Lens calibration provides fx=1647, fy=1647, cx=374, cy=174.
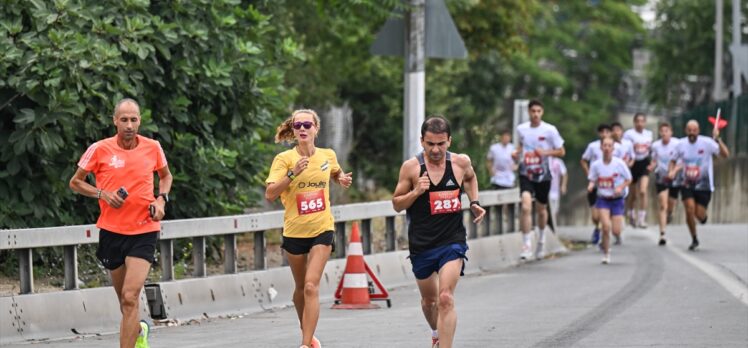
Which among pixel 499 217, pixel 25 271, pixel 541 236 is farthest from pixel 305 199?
pixel 541 236

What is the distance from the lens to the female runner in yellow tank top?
38.3 ft

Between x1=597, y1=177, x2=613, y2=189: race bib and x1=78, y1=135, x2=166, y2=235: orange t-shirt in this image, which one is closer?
x1=78, y1=135, x2=166, y2=235: orange t-shirt

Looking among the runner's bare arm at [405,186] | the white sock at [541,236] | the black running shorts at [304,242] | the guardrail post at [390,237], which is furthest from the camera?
the white sock at [541,236]

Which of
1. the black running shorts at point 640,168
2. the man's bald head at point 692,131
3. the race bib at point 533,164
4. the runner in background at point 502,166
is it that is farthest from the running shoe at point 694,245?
the black running shorts at point 640,168

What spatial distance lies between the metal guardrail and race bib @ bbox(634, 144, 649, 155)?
24.9 ft

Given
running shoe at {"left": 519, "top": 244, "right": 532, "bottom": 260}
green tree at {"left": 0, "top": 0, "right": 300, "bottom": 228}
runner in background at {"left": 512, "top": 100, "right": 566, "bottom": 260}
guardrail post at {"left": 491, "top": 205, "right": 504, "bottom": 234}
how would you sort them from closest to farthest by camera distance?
1. green tree at {"left": 0, "top": 0, "right": 300, "bottom": 228}
2. runner in background at {"left": 512, "top": 100, "right": 566, "bottom": 260}
3. running shoe at {"left": 519, "top": 244, "right": 532, "bottom": 260}
4. guardrail post at {"left": 491, "top": 205, "right": 504, "bottom": 234}

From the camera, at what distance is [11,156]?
626 inches

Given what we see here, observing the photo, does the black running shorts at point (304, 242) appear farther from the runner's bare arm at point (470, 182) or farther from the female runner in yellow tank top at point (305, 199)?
the runner's bare arm at point (470, 182)

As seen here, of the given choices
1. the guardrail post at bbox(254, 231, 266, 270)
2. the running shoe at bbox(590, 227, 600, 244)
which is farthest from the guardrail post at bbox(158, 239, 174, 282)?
the running shoe at bbox(590, 227, 600, 244)

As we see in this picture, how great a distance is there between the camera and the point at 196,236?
1500cm

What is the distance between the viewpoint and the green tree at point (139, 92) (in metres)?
15.6

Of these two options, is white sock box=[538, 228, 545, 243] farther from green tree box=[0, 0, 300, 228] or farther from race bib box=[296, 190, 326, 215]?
race bib box=[296, 190, 326, 215]

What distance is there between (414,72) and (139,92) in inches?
217

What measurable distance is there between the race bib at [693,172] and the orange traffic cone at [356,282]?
9.12 meters
